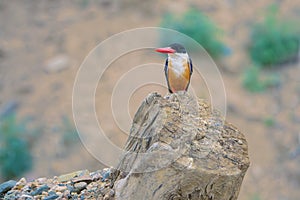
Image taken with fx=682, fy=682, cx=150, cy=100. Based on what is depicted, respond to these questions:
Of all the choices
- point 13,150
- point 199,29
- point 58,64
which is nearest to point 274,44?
point 199,29

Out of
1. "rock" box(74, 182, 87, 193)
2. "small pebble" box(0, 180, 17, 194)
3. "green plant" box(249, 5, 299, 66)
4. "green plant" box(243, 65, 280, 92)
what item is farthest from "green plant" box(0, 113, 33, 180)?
"rock" box(74, 182, 87, 193)

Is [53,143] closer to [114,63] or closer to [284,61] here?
[114,63]

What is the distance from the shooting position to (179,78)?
4.46 metres

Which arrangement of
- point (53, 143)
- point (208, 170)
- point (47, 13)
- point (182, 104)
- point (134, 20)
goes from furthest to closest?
point (47, 13), point (134, 20), point (53, 143), point (182, 104), point (208, 170)

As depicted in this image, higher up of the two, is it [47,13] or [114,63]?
[47,13]

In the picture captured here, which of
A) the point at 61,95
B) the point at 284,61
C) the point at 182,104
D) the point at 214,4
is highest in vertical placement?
the point at 214,4

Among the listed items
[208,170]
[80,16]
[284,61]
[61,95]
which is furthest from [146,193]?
[80,16]

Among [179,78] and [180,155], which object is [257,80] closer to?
[179,78]

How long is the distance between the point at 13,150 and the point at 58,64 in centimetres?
287

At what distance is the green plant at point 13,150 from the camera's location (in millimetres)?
11969

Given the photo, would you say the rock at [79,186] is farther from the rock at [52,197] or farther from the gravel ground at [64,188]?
the rock at [52,197]

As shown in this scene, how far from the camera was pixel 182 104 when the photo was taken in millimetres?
4109

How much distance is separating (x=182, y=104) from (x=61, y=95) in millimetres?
9921

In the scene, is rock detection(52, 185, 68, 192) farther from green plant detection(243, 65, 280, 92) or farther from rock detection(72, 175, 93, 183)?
green plant detection(243, 65, 280, 92)
